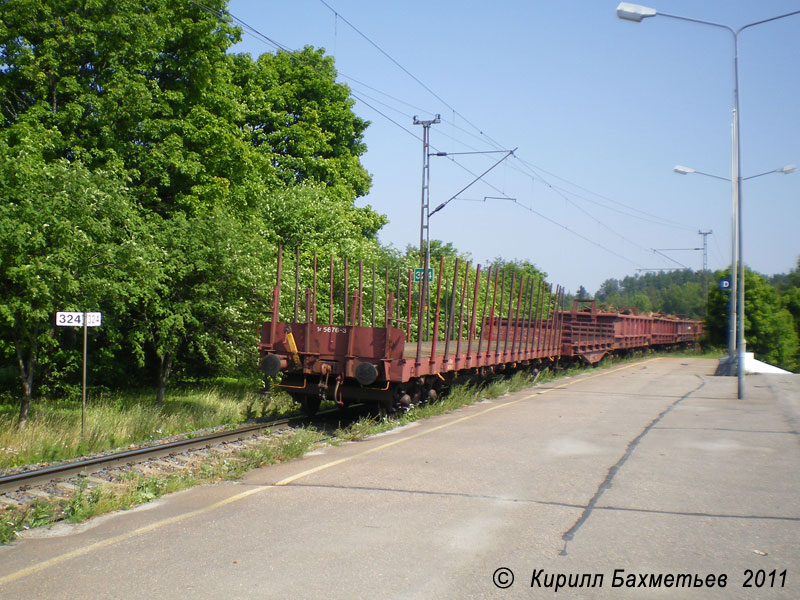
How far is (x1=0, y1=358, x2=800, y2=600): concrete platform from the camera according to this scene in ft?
15.9

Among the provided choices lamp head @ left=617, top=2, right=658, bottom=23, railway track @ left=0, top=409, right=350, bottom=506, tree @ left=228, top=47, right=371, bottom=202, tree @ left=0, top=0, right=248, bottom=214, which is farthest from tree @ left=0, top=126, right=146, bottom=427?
tree @ left=228, top=47, right=371, bottom=202

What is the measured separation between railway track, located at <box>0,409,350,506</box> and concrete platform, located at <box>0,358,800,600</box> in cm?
154

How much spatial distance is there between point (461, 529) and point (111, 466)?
5.19m

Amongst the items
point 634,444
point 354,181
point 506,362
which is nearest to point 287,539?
point 634,444

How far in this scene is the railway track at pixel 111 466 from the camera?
776cm

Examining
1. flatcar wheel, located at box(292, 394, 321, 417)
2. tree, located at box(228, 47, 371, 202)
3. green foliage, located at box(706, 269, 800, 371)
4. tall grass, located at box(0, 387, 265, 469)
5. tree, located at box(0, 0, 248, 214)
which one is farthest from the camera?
green foliage, located at box(706, 269, 800, 371)

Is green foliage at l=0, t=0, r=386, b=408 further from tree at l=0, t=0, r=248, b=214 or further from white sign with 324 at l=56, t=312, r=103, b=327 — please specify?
white sign with 324 at l=56, t=312, r=103, b=327

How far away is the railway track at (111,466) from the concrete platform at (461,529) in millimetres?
1536

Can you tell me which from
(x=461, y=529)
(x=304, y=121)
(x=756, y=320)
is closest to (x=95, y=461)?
(x=461, y=529)

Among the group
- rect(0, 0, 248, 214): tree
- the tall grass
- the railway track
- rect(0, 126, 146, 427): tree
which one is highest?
rect(0, 0, 248, 214): tree

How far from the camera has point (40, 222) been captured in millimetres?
12883

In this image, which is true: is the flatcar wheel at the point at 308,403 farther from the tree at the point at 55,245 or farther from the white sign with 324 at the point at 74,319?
the tree at the point at 55,245

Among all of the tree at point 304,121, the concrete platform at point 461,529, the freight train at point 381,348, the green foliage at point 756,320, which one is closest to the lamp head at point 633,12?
the freight train at point 381,348

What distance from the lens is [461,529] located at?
5988 millimetres
